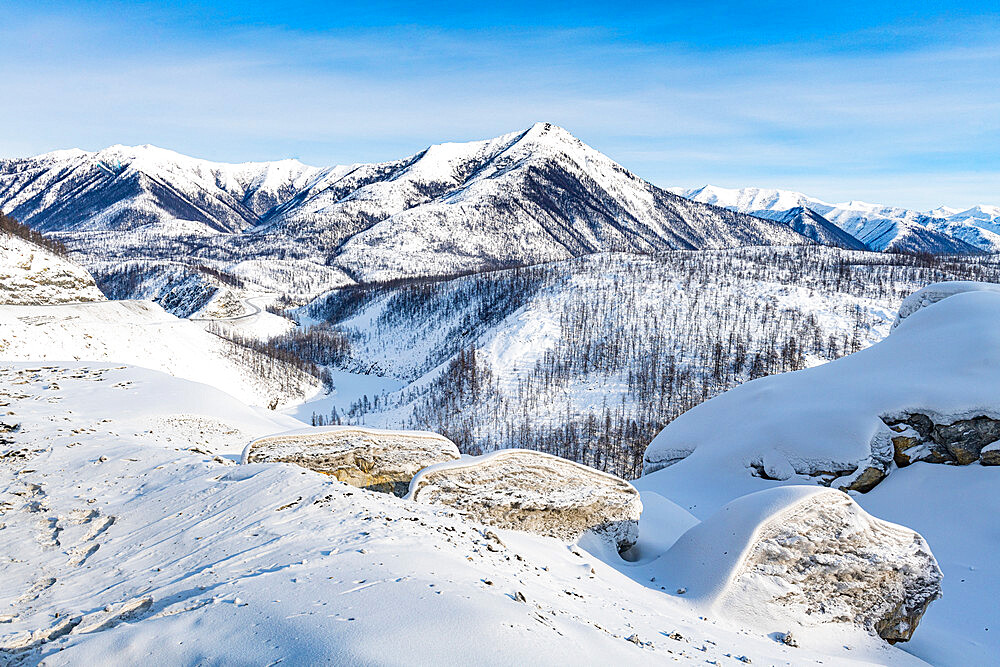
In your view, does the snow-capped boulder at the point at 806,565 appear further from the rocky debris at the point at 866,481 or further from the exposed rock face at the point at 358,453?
the rocky debris at the point at 866,481

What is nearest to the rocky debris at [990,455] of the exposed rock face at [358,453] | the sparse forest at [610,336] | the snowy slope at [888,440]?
the snowy slope at [888,440]

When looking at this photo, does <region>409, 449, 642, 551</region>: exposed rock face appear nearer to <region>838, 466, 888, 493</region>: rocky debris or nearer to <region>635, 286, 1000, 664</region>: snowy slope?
<region>635, 286, 1000, 664</region>: snowy slope

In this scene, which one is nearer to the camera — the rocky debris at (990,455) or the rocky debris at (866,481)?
the rocky debris at (990,455)

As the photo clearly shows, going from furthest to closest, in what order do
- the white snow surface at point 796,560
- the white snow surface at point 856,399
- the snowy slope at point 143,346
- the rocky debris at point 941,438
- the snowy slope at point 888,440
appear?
1. the snowy slope at point 143,346
2. the white snow surface at point 856,399
3. the rocky debris at point 941,438
4. the snowy slope at point 888,440
5. the white snow surface at point 796,560

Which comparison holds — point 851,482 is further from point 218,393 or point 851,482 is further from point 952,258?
point 952,258

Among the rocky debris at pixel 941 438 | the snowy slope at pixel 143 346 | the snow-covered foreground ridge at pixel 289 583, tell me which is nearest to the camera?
the snow-covered foreground ridge at pixel 289 583

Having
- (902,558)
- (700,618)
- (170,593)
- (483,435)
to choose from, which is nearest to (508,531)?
(700,618)
